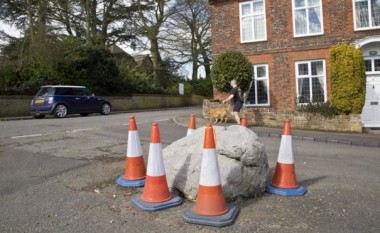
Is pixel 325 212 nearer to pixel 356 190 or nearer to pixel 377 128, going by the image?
pixel 356 190

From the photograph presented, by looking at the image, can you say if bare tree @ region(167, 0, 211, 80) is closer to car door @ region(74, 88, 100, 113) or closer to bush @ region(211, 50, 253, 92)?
car door @ region(74, 88, 100, 113)

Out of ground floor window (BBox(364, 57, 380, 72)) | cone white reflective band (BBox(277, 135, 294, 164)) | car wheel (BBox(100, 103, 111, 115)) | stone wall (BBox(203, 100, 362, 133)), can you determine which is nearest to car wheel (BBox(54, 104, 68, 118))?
car wheel (BBox(100, 103, 111, 115))

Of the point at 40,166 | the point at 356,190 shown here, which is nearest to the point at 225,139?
the point at 356,190

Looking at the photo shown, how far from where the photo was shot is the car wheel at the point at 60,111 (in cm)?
1993

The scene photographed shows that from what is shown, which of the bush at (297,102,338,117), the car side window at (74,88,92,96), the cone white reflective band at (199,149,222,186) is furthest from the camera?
the car side window at (74,88,92,96)

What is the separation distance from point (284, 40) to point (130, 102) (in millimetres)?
17465

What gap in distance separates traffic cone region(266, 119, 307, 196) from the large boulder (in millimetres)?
267

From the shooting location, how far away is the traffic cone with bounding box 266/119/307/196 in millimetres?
5277

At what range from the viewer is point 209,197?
13.8ft

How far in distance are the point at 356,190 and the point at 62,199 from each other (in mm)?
4193

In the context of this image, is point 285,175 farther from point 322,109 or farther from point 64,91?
point 64,91

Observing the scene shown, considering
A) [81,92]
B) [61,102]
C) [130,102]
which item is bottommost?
[130,102]

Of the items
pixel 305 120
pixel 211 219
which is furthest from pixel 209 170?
pixel 305 120

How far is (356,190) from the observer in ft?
18.2
